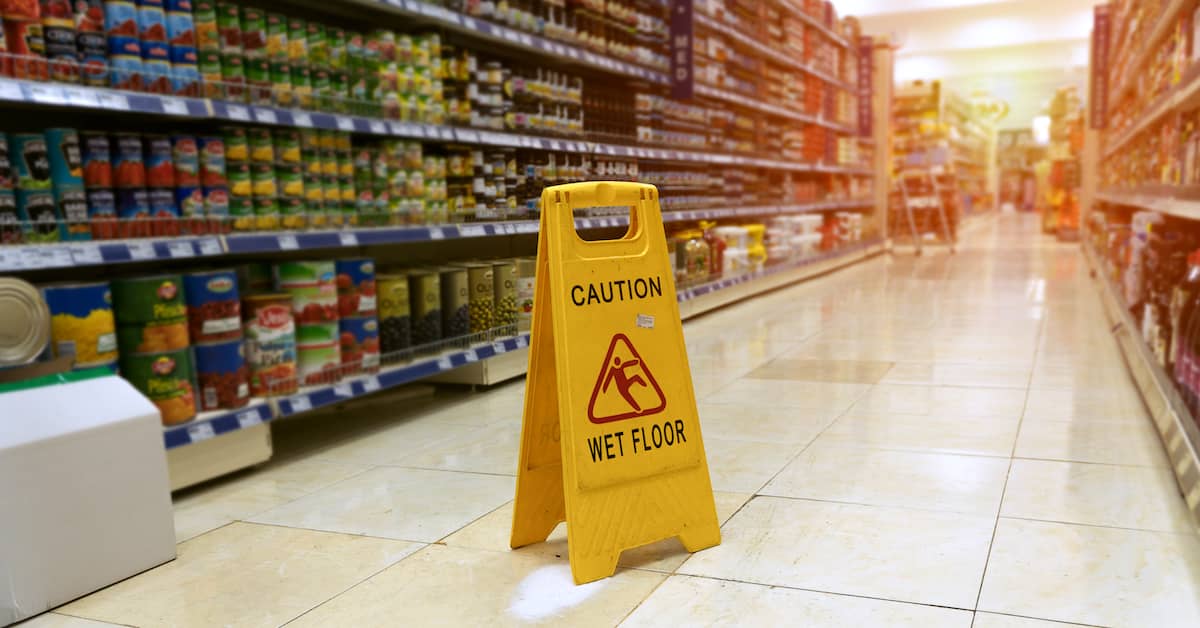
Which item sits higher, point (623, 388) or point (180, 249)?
point (180, 249)

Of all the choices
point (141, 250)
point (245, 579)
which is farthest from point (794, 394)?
point (141, 250)

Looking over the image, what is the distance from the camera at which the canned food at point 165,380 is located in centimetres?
243

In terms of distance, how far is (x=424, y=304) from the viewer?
347cm

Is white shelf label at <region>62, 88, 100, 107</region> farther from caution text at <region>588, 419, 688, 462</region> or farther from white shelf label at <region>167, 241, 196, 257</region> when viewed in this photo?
caution text at <region>588, 419, 688, 462</region>

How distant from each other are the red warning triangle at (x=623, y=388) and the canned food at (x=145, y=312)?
4.35 ft

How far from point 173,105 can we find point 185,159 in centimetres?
19

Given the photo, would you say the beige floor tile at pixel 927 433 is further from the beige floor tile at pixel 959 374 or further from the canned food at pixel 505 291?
the canned food at pixel 505 291

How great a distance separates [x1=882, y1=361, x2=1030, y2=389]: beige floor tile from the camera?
371 centimetres

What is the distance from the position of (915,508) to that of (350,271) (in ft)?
6.46

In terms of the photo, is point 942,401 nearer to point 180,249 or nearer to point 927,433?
point 927,433

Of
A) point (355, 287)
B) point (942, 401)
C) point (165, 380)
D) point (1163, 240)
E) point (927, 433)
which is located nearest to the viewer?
point (165, 380)

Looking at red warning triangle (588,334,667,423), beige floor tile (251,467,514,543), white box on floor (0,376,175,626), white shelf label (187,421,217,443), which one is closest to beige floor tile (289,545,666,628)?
beige floor tile (251,467,514,543)

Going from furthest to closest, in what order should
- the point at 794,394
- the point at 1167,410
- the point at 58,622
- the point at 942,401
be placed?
the point at 794,394
the point at 942,401
the point at 1167,410
the point at 58,622

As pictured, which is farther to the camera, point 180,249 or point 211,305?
point 211,305
